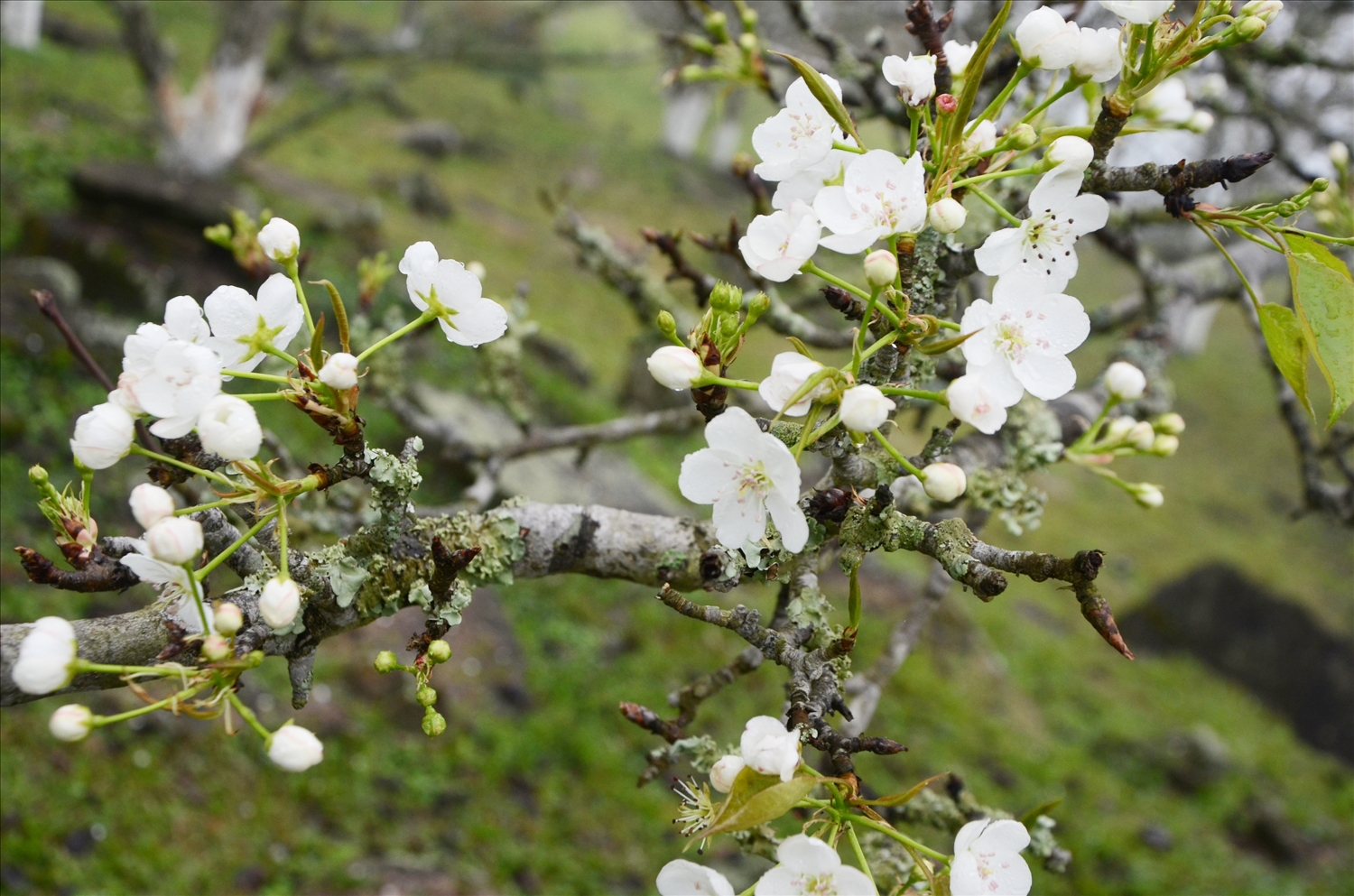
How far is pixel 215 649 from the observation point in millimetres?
911

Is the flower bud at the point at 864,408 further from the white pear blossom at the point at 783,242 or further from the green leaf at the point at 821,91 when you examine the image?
the green leaf at the point at 821,91

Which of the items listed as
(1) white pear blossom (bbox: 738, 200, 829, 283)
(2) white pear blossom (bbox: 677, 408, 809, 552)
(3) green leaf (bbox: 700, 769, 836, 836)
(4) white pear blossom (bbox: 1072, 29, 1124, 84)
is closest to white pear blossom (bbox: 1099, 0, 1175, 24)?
(4) white pear blossom (bbox: 1072, 29, 1124, 84)

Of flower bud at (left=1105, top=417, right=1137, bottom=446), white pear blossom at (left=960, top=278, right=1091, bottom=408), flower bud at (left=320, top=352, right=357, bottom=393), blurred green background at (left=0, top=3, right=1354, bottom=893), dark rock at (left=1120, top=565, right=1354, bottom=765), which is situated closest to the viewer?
flower bud at (left=320, top=352, right=357, bottom=393)

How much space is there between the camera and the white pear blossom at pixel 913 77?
1.08m

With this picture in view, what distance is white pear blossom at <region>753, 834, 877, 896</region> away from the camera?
85cm

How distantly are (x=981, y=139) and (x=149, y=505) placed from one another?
44.5 inches

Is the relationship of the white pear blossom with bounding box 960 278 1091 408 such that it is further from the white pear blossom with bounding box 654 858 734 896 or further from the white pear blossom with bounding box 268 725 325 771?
the white pear blossom with bounding box 268 725 325 771

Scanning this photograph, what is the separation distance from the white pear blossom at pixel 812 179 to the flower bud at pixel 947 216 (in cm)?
16

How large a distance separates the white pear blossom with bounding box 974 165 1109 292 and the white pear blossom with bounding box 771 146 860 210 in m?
0.22

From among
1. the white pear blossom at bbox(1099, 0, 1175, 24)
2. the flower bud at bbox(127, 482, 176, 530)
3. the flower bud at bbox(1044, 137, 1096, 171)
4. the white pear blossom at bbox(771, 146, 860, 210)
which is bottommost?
the flower bud at bbox(127, 482, 176, 530)

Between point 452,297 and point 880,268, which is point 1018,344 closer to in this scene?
point 880,268

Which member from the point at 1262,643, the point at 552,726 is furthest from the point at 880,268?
the point at 1262,643

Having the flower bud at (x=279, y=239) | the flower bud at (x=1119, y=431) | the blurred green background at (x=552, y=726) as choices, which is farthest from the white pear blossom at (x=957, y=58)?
the blurred green background at (x=552, y=726)

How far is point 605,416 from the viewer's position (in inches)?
292
